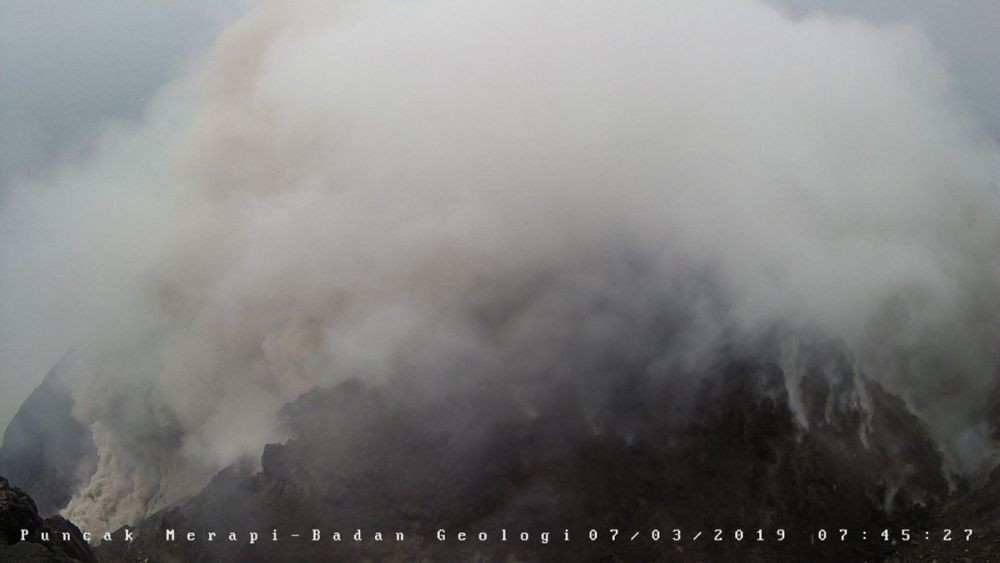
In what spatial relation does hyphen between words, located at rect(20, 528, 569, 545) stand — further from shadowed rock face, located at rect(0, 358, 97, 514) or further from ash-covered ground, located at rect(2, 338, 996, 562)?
shadowed rock face, located at rect(0, 358, 97, 514)

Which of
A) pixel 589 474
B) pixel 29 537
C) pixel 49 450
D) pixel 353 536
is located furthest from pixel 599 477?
pixel 49 450

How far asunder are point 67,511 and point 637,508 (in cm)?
4329

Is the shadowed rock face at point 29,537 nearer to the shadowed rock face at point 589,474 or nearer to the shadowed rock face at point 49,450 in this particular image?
the shadowed rock face at point 589,474

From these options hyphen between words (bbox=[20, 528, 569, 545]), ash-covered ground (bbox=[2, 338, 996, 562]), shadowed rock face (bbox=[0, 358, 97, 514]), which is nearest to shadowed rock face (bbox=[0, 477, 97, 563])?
hyphen between words (bbox=[20, 528, 569, 545])

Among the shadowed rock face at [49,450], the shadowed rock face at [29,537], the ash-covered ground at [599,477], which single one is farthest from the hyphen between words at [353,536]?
the shadowed rock face at [49,450]

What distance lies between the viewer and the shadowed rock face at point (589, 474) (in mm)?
36469

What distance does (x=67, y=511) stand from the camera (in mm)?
52938

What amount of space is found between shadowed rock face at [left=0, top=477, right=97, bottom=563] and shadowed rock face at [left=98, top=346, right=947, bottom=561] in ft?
23.8

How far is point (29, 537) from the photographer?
94.8 feet

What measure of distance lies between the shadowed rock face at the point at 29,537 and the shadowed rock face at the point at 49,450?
26.5 metres

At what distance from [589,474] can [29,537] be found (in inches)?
1035

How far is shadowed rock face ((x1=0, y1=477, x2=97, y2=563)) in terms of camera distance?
26.6 m

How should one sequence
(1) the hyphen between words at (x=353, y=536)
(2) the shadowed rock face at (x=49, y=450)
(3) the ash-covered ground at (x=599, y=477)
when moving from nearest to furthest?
(1) the hyphen between words at (x=353, y=536) → (3) the ash-covered ground at (x=599, y=477) → (2) the shadowed rock face at (x=49, y=450)

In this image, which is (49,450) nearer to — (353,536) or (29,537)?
(29,537)
